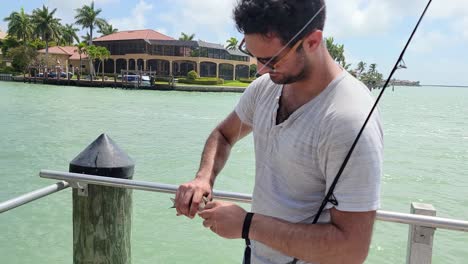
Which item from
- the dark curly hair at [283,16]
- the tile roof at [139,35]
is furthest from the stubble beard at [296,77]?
the tile roof at [139,35]

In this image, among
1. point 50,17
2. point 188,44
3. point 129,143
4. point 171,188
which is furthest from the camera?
point 50,17

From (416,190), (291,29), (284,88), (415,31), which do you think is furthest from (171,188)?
(416,190)

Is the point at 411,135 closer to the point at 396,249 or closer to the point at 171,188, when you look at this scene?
the point at 396,249

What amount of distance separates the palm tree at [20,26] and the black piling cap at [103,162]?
7860cm

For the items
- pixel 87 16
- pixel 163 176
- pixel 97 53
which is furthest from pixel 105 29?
pixel 163 176

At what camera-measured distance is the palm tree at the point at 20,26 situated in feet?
241

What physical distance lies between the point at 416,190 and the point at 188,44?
59633mm

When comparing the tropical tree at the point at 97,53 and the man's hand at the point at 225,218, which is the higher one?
the tropical tree at the point at 97,53

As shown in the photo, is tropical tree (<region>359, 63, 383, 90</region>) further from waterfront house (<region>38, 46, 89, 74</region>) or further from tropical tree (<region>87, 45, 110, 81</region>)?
waterfront house (<region>38, 46, 89, 74</region>)

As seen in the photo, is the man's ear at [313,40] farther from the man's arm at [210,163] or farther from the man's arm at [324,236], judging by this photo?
the man's arm at [210,163]

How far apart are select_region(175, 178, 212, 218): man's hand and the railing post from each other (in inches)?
33.7

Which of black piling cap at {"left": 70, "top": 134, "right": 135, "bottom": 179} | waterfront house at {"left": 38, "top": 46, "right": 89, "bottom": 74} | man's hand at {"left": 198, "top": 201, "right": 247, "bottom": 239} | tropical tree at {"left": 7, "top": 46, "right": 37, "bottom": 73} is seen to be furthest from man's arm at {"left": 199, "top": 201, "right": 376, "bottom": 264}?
waterfront house at {"left": 38, "top": 46, "right": 89, "bottom": 74}

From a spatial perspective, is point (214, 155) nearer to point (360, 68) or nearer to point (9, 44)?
point (360, 68)

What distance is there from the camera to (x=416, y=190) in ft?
42.9
